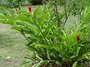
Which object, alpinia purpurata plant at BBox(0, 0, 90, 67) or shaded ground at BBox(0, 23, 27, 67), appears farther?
shaded ground at BBox(0, 23, 27, 67)

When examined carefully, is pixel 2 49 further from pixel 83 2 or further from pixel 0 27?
pixel 0 27

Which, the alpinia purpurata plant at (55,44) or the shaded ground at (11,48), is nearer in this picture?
the alpinia purpurata plant at (55,44)

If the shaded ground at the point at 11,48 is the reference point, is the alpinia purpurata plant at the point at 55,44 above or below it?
above

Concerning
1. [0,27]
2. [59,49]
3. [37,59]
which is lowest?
[0,27]

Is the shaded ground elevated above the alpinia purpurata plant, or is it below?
below

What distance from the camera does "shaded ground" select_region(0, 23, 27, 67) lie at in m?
5.72

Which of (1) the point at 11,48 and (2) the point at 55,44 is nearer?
(2) the point at 55,44

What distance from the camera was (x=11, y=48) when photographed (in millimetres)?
6750

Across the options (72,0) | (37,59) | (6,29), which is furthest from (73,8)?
(6,29)

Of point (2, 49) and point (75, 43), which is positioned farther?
point (2, 49)

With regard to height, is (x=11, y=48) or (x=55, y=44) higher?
(x=55, y=44)

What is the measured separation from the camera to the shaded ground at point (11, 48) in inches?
225

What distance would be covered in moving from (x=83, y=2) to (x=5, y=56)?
2.24 metres

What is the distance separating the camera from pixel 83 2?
6574mm
